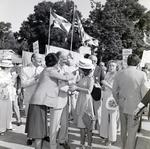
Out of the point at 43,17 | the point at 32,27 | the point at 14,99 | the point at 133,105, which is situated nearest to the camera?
the point at 133,105

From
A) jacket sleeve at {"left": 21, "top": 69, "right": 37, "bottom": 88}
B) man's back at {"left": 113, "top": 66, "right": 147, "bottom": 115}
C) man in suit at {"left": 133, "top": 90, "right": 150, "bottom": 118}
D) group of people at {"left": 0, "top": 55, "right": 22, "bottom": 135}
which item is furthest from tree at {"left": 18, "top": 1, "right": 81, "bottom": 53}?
man in suit at {"left": 133, "top": 90, "right": 150, "bottom": 118}

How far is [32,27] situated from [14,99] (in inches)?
474

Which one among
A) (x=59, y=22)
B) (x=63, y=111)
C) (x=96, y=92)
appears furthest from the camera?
(x=59, y=22)

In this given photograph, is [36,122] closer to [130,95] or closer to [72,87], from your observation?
[72,87]

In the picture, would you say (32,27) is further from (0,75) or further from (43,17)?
(0,75)

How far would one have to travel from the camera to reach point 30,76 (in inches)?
201

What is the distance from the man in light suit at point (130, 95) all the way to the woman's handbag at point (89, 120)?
54 centimetres

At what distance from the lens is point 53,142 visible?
407 cm

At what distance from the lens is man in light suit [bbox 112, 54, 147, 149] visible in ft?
11.9

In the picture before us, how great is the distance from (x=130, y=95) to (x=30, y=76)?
7.76 feet

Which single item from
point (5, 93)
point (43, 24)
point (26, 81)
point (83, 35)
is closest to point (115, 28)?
point (83, 35)

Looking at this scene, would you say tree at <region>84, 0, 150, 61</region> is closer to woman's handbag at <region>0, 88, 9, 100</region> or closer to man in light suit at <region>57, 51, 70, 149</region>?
woman's handbag at <region>0, 88, 9, 100</region>

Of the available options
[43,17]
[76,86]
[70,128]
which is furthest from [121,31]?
[76,86]

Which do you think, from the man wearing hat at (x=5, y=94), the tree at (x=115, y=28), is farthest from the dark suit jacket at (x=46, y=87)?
the tree at (x=115, y=28)
